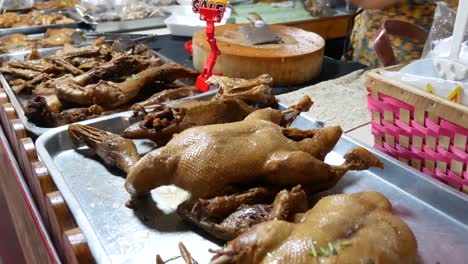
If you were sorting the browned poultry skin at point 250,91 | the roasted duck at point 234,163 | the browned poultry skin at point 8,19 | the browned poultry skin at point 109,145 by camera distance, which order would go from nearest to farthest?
the roasted duck at point 234,163
the browned poultry skin at point 109,145
the browned poultry skin at point 250,91
the browned poultry skin at point 8,19

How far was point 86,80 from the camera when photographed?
6.30 feet

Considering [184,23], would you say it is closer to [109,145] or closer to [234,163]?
[109,145]

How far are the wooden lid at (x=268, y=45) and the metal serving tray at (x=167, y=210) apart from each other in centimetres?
88

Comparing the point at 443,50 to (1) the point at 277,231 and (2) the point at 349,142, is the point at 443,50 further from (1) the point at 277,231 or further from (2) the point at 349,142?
(1) the point at 277,231

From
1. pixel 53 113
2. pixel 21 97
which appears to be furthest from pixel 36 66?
pixel 53 113

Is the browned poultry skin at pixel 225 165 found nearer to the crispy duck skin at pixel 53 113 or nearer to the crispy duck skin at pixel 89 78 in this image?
the crispy duck skin at pixel 53 113

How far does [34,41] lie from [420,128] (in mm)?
2292

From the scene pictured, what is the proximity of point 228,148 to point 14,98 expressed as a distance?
3.84ft

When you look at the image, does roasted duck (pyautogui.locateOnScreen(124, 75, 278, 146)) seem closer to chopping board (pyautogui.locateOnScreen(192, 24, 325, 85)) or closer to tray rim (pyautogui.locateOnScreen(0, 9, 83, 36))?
chopping board (pyautogui.locateOnScreen(192, 24, 325, 85))

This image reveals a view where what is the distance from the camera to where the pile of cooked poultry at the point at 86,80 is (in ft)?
5.54

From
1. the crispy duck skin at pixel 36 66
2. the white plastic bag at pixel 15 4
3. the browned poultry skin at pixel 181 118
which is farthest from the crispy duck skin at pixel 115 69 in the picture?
the white plastic bag at pixel 15 4

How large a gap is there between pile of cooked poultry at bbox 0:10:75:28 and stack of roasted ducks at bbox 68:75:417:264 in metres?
1.97

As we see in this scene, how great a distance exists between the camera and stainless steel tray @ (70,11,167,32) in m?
3.00

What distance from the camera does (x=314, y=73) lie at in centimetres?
229
